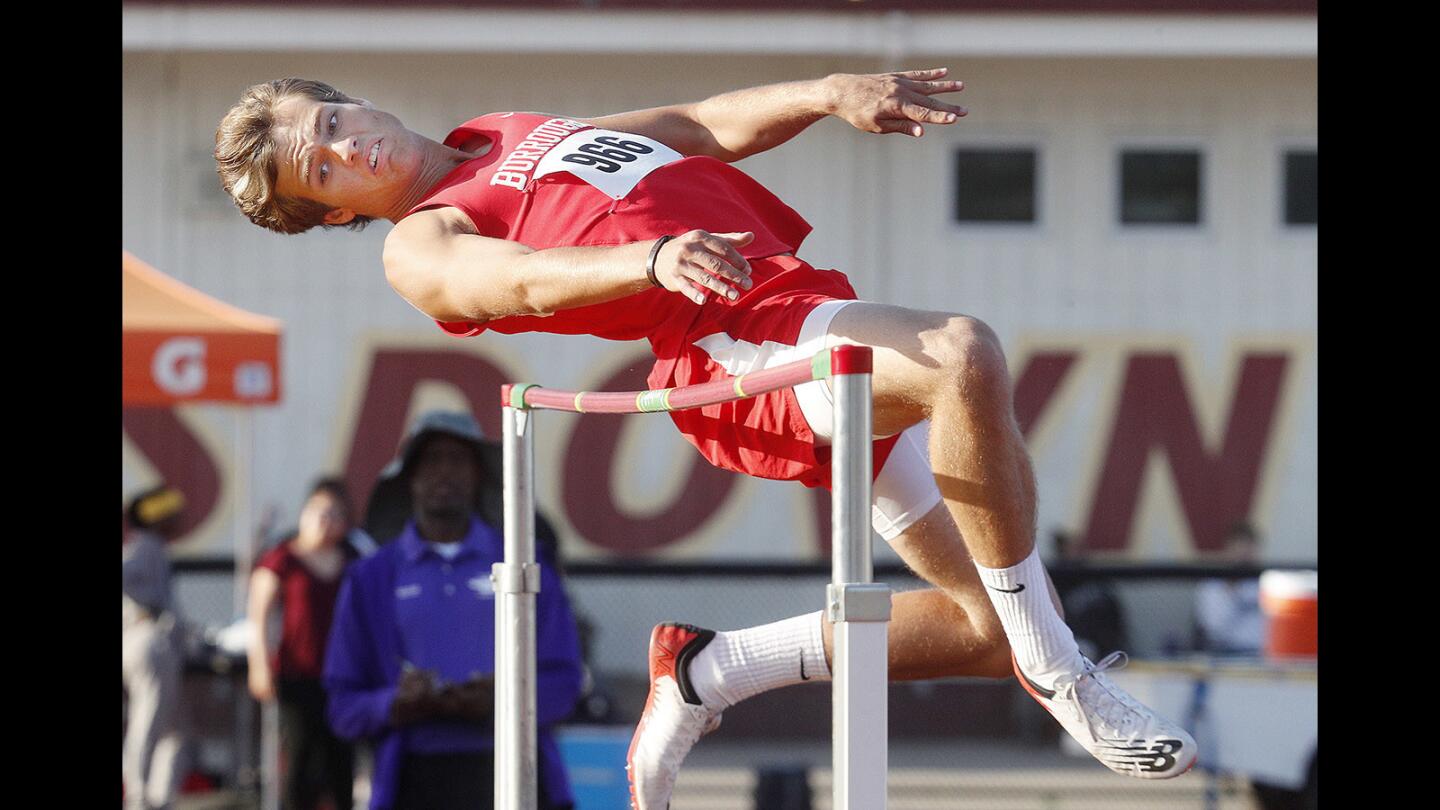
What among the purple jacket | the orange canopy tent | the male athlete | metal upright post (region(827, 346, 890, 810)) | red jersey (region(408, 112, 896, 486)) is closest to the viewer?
metal upright post (region(827, 346, 890, 810))

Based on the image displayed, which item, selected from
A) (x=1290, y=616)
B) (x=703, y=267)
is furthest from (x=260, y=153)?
(x=1290, y=616)

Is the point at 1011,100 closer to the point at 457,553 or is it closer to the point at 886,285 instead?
the point at 886,285

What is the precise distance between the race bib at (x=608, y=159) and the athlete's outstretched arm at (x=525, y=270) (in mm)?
219

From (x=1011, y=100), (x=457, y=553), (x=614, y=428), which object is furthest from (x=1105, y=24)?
(x=457, y=553)

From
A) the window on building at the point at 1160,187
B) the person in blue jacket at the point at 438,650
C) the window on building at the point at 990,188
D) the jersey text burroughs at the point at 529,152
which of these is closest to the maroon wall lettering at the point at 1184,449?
the window on building at the point at 1160,187

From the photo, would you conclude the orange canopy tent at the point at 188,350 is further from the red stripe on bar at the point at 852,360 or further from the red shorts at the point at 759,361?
the red stripe on bar at the point at 852,360

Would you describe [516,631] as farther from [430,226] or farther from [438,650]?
[438,650]

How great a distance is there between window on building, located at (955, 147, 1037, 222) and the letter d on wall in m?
6.82

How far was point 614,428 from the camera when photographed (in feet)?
41.0

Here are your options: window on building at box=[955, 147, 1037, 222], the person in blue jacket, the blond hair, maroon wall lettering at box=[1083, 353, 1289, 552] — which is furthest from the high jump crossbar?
maroon wall lettering at box=[1083, 353, 1289, 552]

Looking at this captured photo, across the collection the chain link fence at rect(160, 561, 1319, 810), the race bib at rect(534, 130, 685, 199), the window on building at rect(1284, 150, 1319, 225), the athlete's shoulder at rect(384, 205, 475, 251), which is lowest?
the chain link fence at rect(160, 561, 1319, 810)

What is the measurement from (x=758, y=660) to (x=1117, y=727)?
75cm

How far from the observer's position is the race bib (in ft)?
10.6

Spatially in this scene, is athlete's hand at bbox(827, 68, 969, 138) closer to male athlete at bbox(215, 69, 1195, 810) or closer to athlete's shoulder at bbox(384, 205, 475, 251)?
male athlete at bbox(215, 69, 1195, 810)
